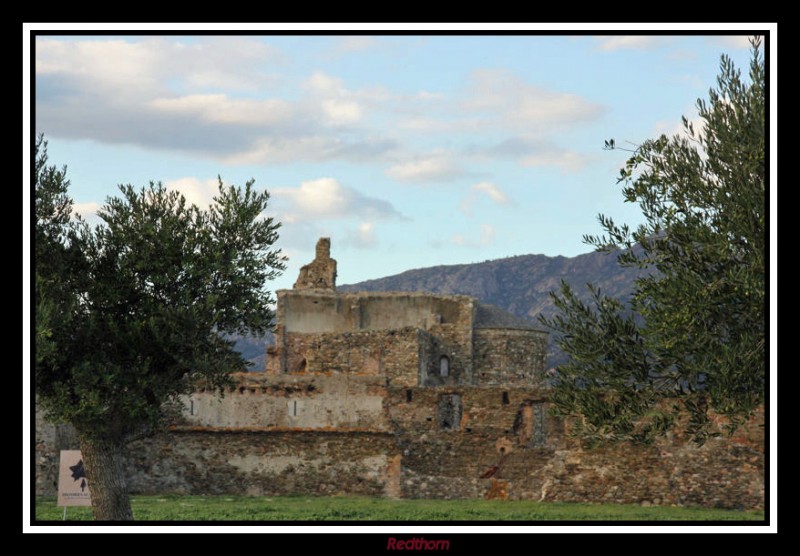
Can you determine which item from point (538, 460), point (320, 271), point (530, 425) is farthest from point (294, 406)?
point (320, 271)

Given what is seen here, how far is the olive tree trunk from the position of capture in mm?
28531

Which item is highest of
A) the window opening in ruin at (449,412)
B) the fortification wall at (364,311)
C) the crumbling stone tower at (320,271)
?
the crumbling stone tower at (320,271)

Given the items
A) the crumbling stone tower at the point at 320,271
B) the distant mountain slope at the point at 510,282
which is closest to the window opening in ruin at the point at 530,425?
the crumbling stone tower at the point at 320,271

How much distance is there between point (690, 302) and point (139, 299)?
11764 mm

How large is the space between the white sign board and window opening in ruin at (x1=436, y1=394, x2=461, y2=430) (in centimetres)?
1327

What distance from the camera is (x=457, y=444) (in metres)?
39.5

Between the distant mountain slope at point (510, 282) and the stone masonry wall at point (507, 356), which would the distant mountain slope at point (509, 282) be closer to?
the distant mountain slope at point (510, 282)

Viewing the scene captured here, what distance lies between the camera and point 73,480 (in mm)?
29312

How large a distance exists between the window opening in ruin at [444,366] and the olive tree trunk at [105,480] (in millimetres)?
33721

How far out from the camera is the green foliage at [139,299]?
27.1 metres

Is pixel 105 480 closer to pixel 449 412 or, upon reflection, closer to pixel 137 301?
pixel 137 301

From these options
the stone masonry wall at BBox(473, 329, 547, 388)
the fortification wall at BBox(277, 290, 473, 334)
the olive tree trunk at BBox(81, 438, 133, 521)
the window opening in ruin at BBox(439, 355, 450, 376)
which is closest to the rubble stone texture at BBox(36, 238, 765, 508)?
the olive tree trunk at BBox(81, 438, 133, 521)
